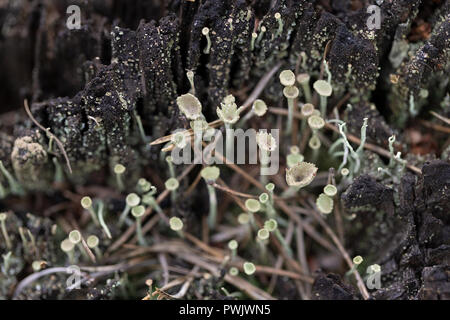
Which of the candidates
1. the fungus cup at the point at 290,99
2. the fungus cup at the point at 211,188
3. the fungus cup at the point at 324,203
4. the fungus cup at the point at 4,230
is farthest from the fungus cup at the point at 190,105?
the fungus cup at the point at 4,230

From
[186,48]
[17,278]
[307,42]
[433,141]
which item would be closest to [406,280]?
[433,141]

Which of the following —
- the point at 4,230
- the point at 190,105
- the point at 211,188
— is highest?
the point at 190,105

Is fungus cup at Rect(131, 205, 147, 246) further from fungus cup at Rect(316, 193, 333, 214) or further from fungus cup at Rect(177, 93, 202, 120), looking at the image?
fungus cup at Rect(316, 193, 333, 214)

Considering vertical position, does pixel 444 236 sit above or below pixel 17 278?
above

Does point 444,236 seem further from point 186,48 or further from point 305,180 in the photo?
point 186,48

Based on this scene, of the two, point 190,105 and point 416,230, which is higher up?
point 190,105

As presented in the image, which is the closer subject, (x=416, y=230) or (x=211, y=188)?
(x=416, y=230)

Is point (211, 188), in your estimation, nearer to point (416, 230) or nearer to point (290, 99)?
point (290, 99)

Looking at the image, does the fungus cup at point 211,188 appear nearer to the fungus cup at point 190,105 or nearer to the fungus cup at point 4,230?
the fungus cup at point 190,105

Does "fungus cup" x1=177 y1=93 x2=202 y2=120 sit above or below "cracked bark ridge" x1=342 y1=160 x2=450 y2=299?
above

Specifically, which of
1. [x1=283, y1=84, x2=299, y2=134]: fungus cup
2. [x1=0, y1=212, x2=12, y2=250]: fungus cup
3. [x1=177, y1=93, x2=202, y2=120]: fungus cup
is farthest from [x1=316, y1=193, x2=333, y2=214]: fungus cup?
[x1=0, y1=212, x2=12, y2=250]: fungus cup

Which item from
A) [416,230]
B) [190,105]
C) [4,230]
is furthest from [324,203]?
[4,230]
